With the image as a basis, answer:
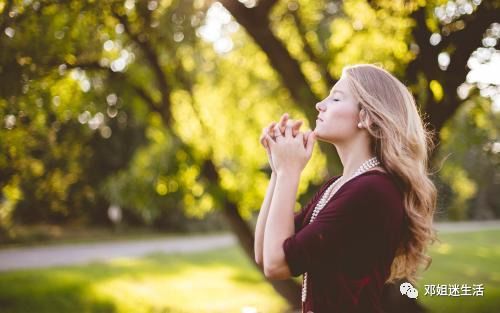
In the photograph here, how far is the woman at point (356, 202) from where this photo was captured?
61.7 inches

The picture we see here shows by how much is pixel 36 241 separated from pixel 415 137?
67.9 feet

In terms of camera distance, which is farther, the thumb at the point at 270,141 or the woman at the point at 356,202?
the thumb at the point at 270,141

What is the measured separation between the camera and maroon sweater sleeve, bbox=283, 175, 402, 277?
1548 millimetres

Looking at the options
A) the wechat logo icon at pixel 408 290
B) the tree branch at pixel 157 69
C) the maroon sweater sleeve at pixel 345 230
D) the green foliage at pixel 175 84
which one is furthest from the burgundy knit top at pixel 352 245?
the tree branch at pixel 157 69

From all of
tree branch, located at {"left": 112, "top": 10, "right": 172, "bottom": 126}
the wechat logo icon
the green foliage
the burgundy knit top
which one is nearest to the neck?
the burgundy knit top

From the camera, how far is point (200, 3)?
6.24 m

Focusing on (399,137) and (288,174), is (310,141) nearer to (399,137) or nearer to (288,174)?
(288,174)

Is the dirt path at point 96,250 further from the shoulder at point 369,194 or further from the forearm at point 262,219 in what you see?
the shoulder at point 369,194

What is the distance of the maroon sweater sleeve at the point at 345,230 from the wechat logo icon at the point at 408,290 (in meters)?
4.83

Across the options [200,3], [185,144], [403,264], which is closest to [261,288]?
[185,144]

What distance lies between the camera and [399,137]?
1.74 metres

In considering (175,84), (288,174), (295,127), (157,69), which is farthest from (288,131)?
(175,84)

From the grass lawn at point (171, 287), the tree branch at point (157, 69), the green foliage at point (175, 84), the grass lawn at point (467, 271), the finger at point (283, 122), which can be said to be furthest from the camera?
the grass lawn at point (171, 287)

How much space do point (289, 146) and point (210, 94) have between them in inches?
298
